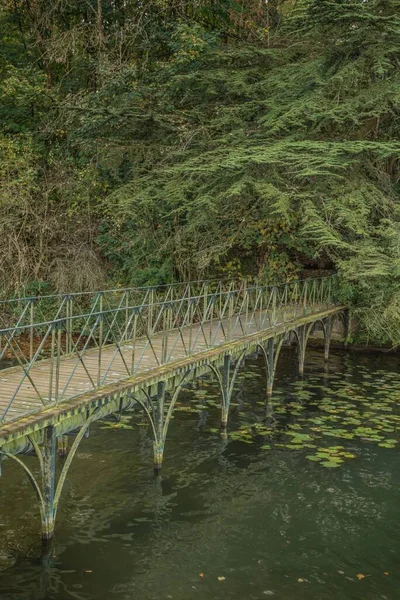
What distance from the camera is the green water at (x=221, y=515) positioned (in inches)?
281

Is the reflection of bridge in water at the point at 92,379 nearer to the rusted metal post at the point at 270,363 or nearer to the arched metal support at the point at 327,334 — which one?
the rusted metal post at the point at 270,363

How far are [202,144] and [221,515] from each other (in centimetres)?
1197

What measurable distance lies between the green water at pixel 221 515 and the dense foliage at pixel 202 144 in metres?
5.10

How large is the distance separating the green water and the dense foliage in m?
5.10

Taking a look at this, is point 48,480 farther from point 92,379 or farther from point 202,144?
point 202,144

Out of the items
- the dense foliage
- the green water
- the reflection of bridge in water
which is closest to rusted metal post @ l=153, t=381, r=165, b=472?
the reflection of bridge in water

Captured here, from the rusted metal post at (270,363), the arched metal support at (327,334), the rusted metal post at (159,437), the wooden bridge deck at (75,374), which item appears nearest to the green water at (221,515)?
the rusted metal post at (159,437)

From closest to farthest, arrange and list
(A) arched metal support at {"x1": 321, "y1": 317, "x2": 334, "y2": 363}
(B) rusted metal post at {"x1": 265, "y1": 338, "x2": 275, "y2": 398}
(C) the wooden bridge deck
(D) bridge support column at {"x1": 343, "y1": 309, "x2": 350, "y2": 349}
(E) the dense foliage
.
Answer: (C) the wooden bridge deck, (B) rusted metal post at {"x1": 265, "y1": 338, "x2": 275, "y2": 398}, (E) the dense foliage, (A) arched metal support at {"x1": 321, "y1": 317, "x2": 334, "y2": 363}, (D) bridge support column at {"x1": 343, "y1": 309, "x2": 350, "y2": 349}

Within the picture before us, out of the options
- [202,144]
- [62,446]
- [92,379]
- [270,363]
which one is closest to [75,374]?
[92,379]

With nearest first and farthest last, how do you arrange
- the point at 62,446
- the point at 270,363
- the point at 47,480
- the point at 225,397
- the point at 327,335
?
the point at 47,480, the point at 62,446, the point at 225,397, the point at 270,363, the point at 327,335

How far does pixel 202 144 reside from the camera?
1831 cm

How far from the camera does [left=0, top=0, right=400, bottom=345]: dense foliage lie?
15742 mm

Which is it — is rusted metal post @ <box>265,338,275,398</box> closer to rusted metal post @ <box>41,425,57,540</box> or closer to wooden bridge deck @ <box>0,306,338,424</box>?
wooden bridge deck @ <box>0,306,338,424</box>

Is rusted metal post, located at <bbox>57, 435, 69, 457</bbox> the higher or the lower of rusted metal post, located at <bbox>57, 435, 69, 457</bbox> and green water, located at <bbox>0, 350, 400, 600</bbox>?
the higher
